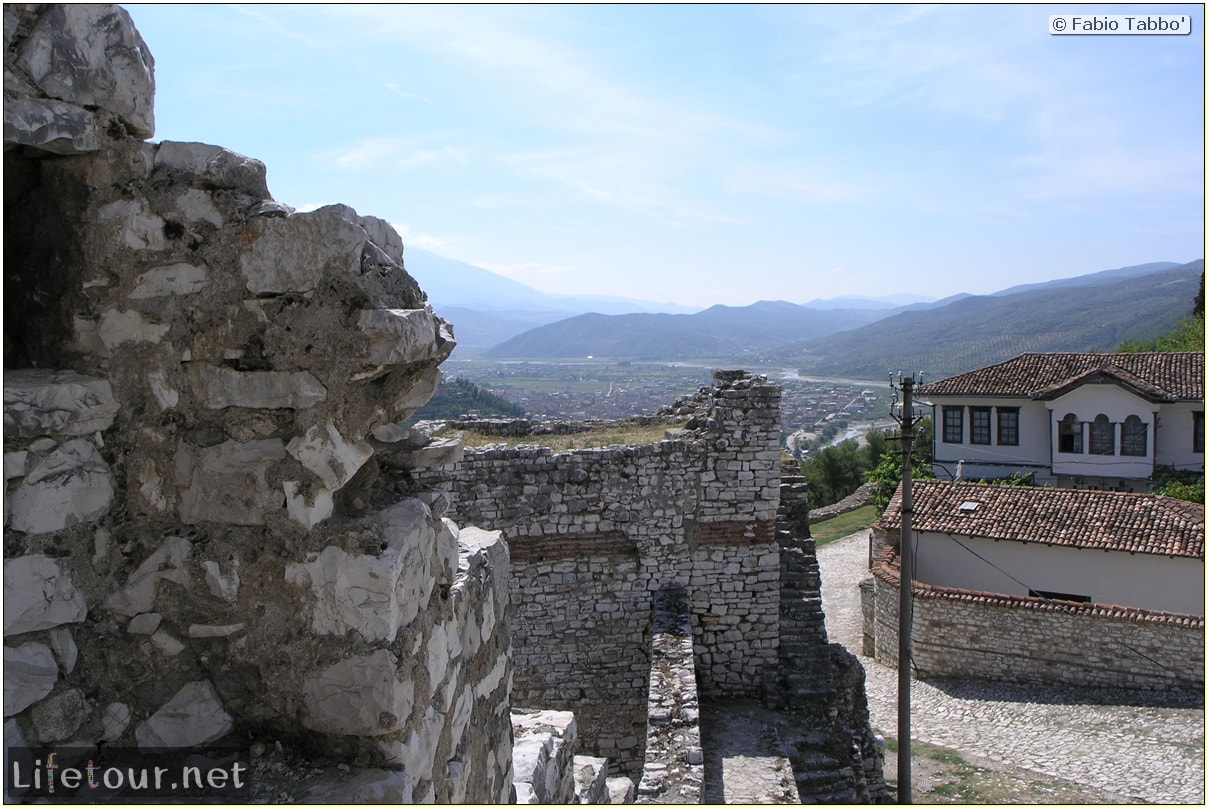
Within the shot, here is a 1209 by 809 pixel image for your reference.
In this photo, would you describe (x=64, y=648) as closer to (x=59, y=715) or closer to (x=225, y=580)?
(x=59, y=715)

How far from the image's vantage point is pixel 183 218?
290 cm

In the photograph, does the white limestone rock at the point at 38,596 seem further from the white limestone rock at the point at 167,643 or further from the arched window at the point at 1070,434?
the arched window at the point at 1070,434

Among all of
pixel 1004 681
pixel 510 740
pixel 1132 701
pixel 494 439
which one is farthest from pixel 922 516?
pixel 510 740

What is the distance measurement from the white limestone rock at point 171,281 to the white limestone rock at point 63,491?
1.73ft

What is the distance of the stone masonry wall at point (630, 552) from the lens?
10008 mm

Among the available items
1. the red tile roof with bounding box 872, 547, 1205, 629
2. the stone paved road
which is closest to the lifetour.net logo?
the stone paved road

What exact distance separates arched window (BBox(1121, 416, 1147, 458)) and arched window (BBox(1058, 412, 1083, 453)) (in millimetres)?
1497

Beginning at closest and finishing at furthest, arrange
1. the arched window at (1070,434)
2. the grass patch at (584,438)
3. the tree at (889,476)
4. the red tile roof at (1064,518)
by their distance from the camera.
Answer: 1. the grass patch at (584,438)
2. the red tile roof at (1064,518)
3. the tree at (889,476)
4. the arched window at (1070,434)

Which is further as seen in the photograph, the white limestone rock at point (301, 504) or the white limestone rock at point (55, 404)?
the white limestone rock at point (301, 504)

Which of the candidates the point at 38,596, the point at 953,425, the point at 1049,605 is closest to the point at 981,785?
the point at 1049,605

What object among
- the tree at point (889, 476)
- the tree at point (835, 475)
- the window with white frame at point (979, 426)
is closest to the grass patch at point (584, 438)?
the tree at point (889, 476)

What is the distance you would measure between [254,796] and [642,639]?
7827mm

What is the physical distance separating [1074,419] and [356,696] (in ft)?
124

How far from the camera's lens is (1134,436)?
34.2 meters
